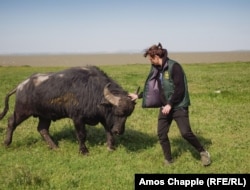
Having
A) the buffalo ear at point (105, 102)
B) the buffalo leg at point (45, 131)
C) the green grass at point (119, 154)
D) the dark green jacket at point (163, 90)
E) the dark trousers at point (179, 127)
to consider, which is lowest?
the green grass at point (119, 154)

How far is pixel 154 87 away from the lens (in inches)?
349

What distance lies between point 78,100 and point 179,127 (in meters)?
2.89

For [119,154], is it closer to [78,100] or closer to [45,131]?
[78,100]

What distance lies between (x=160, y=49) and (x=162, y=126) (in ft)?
5.67

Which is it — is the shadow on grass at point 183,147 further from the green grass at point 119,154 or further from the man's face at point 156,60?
the man's face at point 156,60

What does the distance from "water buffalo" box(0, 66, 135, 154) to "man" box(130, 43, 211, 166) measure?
0.98 m

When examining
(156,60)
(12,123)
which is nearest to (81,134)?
(12,123)

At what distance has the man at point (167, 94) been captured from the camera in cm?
842

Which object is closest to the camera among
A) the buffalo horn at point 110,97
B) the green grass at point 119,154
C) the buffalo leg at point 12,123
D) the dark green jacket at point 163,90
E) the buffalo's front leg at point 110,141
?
the green grass at point 119,154

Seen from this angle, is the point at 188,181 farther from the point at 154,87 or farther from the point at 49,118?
the point at 49,118

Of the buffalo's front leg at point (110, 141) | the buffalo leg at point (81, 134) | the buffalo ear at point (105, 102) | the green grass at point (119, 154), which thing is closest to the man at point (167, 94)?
the green grass at point (119, 154)

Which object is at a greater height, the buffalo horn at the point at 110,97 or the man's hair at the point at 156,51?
the man's hair at the point at 156,51

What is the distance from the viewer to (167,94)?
8.62 meters

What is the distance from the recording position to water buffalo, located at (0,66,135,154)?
32.6 feet
